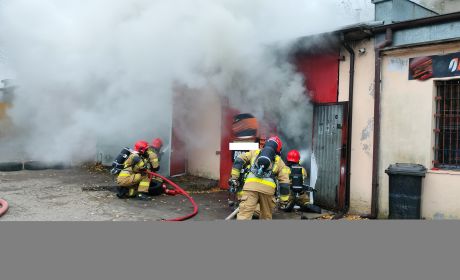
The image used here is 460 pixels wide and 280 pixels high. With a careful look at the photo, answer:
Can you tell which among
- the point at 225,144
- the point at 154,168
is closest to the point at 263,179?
the point at 154,168

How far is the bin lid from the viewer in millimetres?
6276

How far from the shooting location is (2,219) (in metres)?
6.02

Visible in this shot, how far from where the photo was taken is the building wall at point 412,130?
20.6ft

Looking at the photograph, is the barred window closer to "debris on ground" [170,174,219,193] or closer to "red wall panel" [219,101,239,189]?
"red wall panel" [219,101,239,189]

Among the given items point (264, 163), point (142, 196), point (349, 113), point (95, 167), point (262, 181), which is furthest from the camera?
point (95, 167)

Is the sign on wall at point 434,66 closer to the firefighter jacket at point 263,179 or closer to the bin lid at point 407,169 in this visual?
the bin lid at point 407,169

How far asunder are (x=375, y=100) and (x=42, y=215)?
6.00 meters

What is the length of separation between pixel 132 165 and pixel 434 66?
5.71 m

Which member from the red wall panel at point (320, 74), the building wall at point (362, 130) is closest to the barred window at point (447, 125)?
the building wall at point (362, 130)

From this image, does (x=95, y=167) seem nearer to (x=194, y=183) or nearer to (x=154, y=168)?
(x=194, y=183)

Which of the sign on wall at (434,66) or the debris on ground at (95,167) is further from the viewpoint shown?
the debris on ground at (95,167)

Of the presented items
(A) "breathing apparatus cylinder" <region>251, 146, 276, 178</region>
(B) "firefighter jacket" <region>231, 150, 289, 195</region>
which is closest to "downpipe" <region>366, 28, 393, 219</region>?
(B) "firefighter jacket" <region>231, 150, 289, 195</region>

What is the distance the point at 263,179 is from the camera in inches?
225

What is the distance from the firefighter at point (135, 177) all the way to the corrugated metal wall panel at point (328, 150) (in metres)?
3.50
